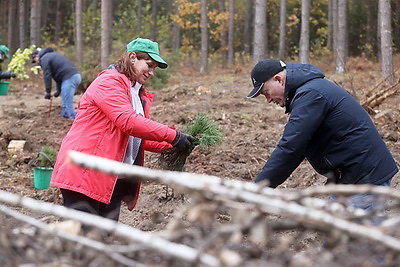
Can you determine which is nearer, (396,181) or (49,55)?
(396,181)

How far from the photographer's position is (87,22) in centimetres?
3638

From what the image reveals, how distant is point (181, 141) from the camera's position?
15.1 feet

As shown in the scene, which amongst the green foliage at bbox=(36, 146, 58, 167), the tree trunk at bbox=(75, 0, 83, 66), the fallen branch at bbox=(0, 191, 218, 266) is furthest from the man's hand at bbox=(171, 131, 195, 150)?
the tree trunk at bbox=(75, 0, 83, 66)

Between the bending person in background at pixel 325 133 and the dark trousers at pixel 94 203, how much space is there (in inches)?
45.6

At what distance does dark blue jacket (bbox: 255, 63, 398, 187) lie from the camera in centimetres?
376

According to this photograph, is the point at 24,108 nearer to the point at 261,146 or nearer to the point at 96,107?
the point at 261,146

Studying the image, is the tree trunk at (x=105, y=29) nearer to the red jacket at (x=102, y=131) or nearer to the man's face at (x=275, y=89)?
the red jacket at (x=102, y=131)

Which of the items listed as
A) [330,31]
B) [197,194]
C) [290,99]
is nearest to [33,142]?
[290,99]

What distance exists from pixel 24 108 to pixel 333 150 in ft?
39.7

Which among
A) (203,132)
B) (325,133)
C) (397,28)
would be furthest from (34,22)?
(325,133)

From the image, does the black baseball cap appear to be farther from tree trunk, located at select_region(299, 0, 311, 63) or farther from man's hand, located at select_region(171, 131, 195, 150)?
tree trunk, located at select_region(299, 0, 311, 63)

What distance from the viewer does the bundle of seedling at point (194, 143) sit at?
503cm

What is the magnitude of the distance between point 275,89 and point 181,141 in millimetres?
919

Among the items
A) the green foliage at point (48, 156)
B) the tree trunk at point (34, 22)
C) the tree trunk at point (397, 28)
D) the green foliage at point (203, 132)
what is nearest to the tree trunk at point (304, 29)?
the tree trunk at point (397, 28)
